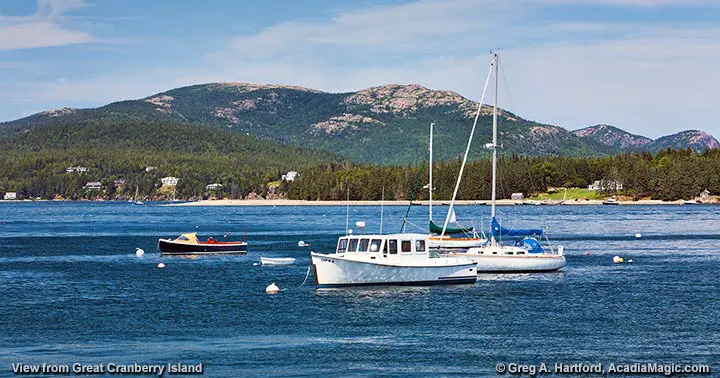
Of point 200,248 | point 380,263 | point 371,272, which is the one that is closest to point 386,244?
point 380,263

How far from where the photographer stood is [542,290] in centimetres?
6406

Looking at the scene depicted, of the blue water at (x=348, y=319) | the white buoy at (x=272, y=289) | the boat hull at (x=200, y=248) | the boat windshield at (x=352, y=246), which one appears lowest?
the blue water at (x=348, y=319)

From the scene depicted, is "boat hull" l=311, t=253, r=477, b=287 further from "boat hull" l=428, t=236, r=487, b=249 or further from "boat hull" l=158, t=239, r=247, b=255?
"boat hull" l=158, t=239, r=247, b=255

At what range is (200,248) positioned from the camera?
10131 centimetres

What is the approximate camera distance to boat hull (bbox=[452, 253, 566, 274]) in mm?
73188

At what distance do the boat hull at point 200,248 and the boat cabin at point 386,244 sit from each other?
39708 mm

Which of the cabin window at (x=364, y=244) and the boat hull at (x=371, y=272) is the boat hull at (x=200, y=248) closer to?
the boat hull at (x=371, y=272)

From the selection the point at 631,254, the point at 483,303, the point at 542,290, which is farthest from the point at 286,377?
the point at 631,254

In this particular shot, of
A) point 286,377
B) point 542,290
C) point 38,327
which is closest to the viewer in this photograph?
point 286,377

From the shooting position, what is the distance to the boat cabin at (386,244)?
62219 millimetres

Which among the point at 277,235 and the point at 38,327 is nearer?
the point at 38,327

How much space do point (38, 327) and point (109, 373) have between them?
13.3m

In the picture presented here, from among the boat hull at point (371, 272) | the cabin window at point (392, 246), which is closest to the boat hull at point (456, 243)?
the boat hull at point (371, 272)

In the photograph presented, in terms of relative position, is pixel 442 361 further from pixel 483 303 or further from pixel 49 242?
pixel 49 242
